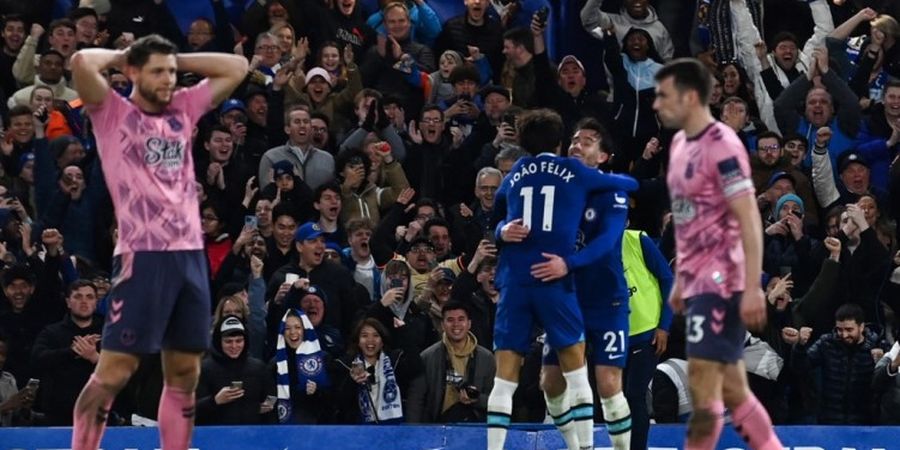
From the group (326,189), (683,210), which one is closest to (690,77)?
(683,210)

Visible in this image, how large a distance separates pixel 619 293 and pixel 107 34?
30.0ft

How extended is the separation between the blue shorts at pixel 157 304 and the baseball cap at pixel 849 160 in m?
9.74

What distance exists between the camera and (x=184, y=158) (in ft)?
40.0

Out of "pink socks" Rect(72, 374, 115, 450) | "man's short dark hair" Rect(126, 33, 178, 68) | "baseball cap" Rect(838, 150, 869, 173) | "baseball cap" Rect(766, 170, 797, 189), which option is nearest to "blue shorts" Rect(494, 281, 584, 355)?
"pink socks" Rect(72, 374, 115, 450)

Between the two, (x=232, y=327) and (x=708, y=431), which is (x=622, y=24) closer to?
(x=232, y=327)

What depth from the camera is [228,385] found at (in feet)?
56.5

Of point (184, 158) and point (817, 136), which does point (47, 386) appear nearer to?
point (184, 158)

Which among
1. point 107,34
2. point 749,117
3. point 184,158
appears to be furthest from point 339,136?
point 184,158

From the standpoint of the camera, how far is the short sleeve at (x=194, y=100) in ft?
40.4

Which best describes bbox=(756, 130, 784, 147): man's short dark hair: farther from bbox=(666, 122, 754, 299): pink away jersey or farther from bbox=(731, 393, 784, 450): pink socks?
bbox=(731, 393, 784, 450): pink socks

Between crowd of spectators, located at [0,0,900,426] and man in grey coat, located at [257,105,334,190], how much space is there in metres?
0.02

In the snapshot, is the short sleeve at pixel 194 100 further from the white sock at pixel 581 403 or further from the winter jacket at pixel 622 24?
the winter jacket at pixel 622 24

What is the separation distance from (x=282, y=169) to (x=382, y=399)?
3162 mm

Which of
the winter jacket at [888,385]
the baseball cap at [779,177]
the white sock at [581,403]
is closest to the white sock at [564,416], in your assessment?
the white sock at [581,403]
